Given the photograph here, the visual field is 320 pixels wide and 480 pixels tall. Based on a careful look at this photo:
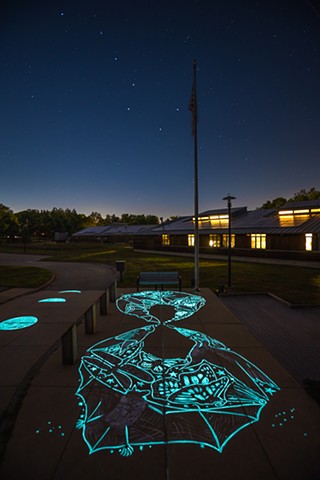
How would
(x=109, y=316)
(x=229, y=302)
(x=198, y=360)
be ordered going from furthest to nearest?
(x=229, y=302) → (x=109, y=316) → (x=198, y=360)

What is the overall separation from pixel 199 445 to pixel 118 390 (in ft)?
5.32

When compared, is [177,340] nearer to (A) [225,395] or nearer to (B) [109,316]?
(A) [225,395]

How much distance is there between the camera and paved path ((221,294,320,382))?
4891 mm

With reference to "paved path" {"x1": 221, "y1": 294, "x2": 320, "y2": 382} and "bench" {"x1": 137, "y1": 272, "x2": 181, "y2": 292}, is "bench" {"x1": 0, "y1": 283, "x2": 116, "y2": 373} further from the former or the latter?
"paved path" {"x1": 221, "y1": 294, "x2": 320, "y2": 382}

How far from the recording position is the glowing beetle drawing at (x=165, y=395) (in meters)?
2.99

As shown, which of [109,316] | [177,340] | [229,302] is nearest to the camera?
[177,340]

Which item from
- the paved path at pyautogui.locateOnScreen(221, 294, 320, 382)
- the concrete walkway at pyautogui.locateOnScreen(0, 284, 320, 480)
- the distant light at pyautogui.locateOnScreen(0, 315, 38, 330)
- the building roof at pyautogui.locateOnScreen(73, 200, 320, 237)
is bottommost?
the paved path at pyautogui.locateOnScreen(221, 294, 320, 382)

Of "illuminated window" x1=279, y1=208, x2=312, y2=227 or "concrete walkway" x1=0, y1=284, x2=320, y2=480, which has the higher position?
"illuminated window" x1=279, y1=208, x2=312, y2=227

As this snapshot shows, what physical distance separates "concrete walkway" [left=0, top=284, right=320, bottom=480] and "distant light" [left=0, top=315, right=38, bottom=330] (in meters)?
2.62

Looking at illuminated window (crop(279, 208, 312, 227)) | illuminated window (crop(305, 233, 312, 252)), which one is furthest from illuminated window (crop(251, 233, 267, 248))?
illuminated window (crop(305, 233, 312, 252))

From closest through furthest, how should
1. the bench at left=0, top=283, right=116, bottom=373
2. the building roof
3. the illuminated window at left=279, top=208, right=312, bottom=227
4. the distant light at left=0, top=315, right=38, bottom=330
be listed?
the bench at left=0, top=283, right=116, bottom=373 → the distant light at left=0, top=315, right=38, bottom=330 → the building roof → the illuminated window at left=279, top=208, right=312, bottom=227

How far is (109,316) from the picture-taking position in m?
7.34

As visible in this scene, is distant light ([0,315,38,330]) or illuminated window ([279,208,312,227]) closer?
distant light ([0,315,38,330])

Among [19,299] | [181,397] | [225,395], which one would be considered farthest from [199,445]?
[19,299]
